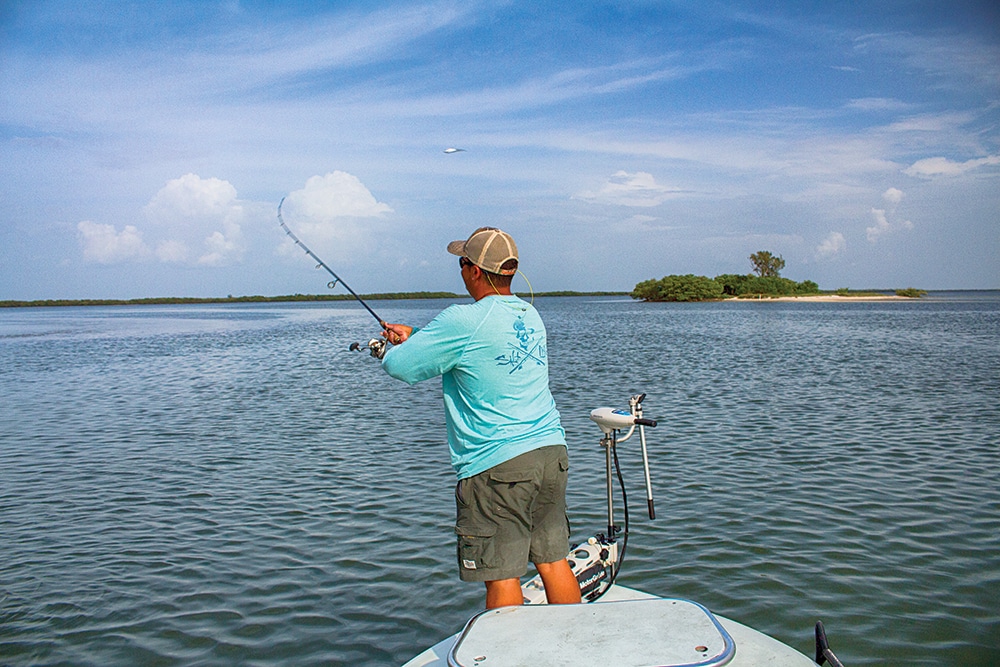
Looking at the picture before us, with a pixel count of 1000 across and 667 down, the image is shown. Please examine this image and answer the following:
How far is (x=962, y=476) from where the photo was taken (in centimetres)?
879

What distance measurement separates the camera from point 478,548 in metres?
3.49

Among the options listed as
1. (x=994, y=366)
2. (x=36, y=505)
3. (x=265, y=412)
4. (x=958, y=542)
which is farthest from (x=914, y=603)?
(x=994, y=366)

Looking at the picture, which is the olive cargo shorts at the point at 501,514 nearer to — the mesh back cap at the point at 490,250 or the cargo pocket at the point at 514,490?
the cargo pocket at the point at 514,490

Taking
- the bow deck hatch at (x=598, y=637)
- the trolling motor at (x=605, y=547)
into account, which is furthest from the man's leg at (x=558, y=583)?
the bow deck hatch at (x=598, y=637)

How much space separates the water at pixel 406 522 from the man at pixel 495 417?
186 centimetres

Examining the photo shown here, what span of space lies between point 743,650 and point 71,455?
10.7 m

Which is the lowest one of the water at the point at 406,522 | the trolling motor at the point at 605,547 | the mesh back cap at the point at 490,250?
the water at the point at 406,522

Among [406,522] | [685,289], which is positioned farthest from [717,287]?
[406,522]

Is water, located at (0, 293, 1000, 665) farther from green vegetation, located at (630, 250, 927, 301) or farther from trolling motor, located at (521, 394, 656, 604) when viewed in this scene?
green vegetation, located at (630, 250, 927, 301)

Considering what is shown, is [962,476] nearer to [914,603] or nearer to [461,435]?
[914,603]

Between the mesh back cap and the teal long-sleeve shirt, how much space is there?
0.51ft

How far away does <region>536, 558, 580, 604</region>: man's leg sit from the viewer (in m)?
3.76

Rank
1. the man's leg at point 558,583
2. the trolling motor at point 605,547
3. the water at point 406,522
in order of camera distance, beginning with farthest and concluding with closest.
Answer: the water at point 406,522, the trolling motor at point 605,547, the man's leg at point 558,583

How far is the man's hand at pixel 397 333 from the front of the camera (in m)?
3.95
